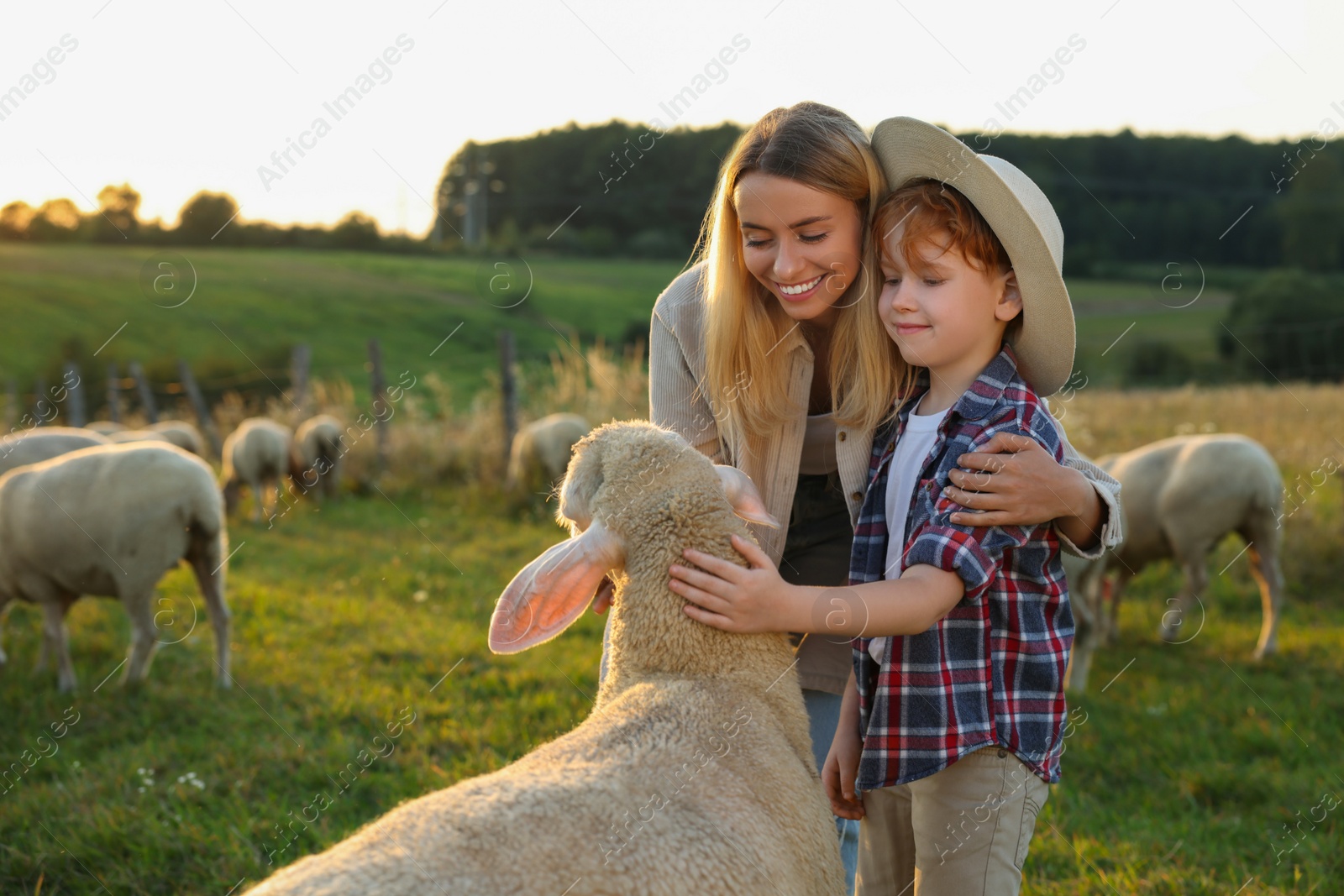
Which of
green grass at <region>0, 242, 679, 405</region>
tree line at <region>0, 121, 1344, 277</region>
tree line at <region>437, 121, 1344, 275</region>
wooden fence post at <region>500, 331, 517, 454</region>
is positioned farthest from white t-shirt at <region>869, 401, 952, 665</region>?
tree line at <region>437, 121, 1344, 275</region>

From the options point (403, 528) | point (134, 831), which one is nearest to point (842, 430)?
point (134, 831)

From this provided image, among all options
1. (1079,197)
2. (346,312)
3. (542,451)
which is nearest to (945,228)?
(542,451)

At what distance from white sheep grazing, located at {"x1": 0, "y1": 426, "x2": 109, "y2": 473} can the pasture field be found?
1.19 m

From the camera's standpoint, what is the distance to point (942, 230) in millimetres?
2061

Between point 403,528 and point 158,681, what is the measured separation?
15.1 ft

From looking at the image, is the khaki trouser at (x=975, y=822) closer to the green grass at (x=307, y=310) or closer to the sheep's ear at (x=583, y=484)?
the sheep's ear at (x=583, y=484)

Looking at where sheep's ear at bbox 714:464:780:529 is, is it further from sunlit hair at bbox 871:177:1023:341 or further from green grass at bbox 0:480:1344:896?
green grass at bbox 0:480:1344:896

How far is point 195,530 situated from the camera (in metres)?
5.71

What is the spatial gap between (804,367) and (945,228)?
1.87 feet

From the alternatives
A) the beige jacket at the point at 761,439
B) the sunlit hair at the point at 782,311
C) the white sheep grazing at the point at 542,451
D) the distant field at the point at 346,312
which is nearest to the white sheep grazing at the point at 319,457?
the white sheep grazing at the point at 542,451

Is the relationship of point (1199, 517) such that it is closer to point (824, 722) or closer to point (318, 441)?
point (824, 722)

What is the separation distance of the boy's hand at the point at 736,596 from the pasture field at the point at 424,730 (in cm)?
63

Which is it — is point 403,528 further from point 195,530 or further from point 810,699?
point 810,699

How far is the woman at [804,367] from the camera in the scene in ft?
7.14
